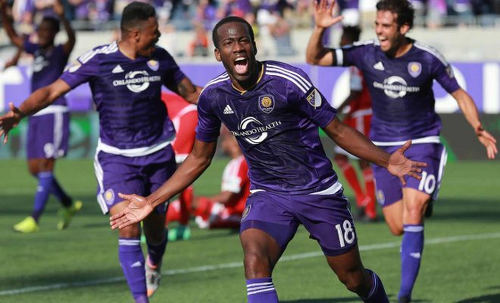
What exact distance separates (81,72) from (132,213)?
7.88 feet

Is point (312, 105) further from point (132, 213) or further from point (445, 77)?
point (445, 77)

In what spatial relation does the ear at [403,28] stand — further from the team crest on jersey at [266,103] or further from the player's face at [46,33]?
the player's face at [46,33]

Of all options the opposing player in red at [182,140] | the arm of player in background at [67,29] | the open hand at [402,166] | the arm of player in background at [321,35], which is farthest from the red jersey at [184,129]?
the open hand at [402,166]

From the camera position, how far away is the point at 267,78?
7.09 metres

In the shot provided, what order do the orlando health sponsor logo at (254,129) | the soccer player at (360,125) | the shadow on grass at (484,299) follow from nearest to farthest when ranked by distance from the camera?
1. the orlando health sponsor logo at (254,129)
2. the shadow on grass at (484,299)
3. the soccer player at (360,125)

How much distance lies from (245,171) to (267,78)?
699cm

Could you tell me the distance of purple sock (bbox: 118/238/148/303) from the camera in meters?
8.78

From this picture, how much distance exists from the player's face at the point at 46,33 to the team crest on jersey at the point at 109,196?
5421mm

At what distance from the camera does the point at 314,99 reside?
710cm

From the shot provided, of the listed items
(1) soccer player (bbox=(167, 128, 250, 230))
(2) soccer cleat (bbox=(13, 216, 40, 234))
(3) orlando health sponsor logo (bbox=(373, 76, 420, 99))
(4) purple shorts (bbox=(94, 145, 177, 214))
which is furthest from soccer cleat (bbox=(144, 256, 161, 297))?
(2) soccer cleat (bbox=(13, 216, 40, 234))

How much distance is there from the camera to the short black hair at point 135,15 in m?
9.12

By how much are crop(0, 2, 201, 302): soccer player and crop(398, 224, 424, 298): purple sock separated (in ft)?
6.61

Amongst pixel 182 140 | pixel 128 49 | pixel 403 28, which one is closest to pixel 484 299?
pixel 403 28

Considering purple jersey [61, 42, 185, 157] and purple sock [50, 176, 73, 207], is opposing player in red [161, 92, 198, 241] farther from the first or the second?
purple jersey [61, 42, 185, 157]
